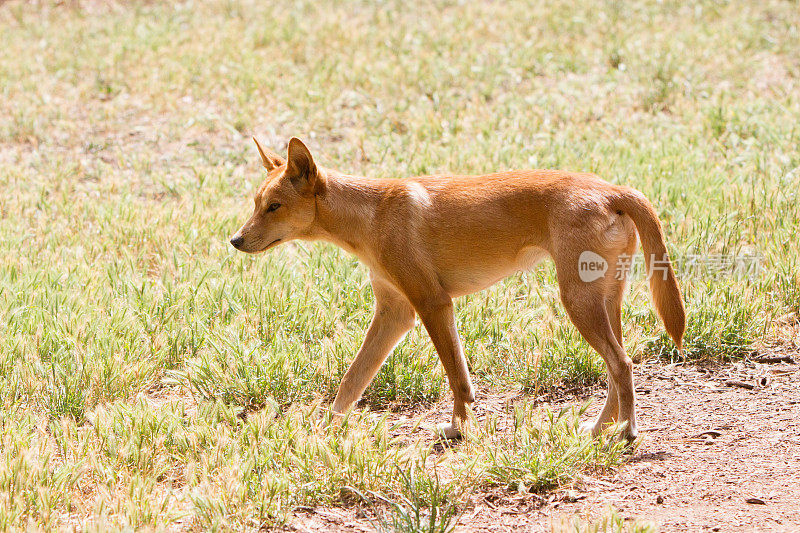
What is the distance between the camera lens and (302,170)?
17.0 ft

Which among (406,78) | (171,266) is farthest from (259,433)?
(406,78)

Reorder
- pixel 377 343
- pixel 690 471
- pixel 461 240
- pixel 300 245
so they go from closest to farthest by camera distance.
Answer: pixel 690 471
pixel 461 240
pixel 377 343
pixel 300 245

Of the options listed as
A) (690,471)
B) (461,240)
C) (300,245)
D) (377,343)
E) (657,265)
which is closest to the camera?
(690,471)

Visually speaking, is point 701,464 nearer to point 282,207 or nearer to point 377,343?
point 377,343

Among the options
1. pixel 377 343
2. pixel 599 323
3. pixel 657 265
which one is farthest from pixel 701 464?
pixel 377 343

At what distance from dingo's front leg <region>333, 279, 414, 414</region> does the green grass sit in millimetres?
320

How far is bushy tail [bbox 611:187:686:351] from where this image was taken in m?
4.76

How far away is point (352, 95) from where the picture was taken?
37.8 ft

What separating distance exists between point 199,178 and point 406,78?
11.7 ft

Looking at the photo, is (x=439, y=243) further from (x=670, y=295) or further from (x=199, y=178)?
(x=199, y=178)

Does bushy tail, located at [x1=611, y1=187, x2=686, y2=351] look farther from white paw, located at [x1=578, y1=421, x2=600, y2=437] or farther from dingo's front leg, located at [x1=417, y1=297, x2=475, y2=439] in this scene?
dingo's front leg, located at [x1=417, y1=297, x2=475, y2=439]

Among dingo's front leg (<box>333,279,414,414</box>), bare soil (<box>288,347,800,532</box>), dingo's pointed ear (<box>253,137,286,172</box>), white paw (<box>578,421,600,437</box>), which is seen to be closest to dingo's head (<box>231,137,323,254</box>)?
dingo's pointed ear (<box>253,137,286,172</box>)

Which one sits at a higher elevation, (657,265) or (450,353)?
(657,265)

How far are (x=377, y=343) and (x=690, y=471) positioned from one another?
6.09 feet
